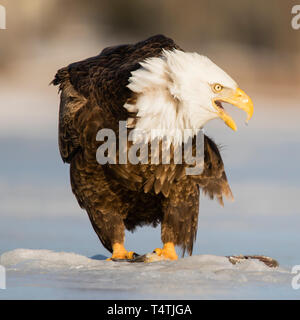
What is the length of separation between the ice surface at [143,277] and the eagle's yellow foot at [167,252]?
49 cm

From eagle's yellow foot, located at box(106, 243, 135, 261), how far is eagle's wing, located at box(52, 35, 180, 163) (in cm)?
79

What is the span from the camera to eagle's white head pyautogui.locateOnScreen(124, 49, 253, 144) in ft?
22.9

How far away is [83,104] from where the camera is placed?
24.6 ft

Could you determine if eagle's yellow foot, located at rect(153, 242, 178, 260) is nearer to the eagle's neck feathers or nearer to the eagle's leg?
the eagle's leg

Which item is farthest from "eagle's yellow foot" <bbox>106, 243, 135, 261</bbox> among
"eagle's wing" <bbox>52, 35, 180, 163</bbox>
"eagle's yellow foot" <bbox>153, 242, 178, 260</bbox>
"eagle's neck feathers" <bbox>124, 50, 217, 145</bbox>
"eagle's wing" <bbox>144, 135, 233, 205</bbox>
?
"eagle's neck feathers" <bbox>124, 50, 217, 145</bbox>

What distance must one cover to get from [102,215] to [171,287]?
1292 mm

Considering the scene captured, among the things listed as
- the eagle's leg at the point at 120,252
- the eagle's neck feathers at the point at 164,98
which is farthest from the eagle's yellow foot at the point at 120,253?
the eagle's neck feathers at the point at 164,98

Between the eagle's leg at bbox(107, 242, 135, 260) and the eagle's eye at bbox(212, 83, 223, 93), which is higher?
the eagle's eye at bbox(212, 83, 223, 93)

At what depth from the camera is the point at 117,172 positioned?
24.0 ft

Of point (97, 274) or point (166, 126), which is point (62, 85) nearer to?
point (166, 126)

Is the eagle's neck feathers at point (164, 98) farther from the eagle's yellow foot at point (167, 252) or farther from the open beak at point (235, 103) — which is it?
the eagle's yellow foot at point (167, 252)

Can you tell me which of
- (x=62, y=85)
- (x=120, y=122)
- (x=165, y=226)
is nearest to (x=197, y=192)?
(x=165, y=226)

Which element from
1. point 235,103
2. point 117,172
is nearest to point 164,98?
point 235,103

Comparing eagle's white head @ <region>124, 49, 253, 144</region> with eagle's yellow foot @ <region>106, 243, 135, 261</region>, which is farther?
eagle's yellow foot @ <region>106, 243, 135, 261</region>
